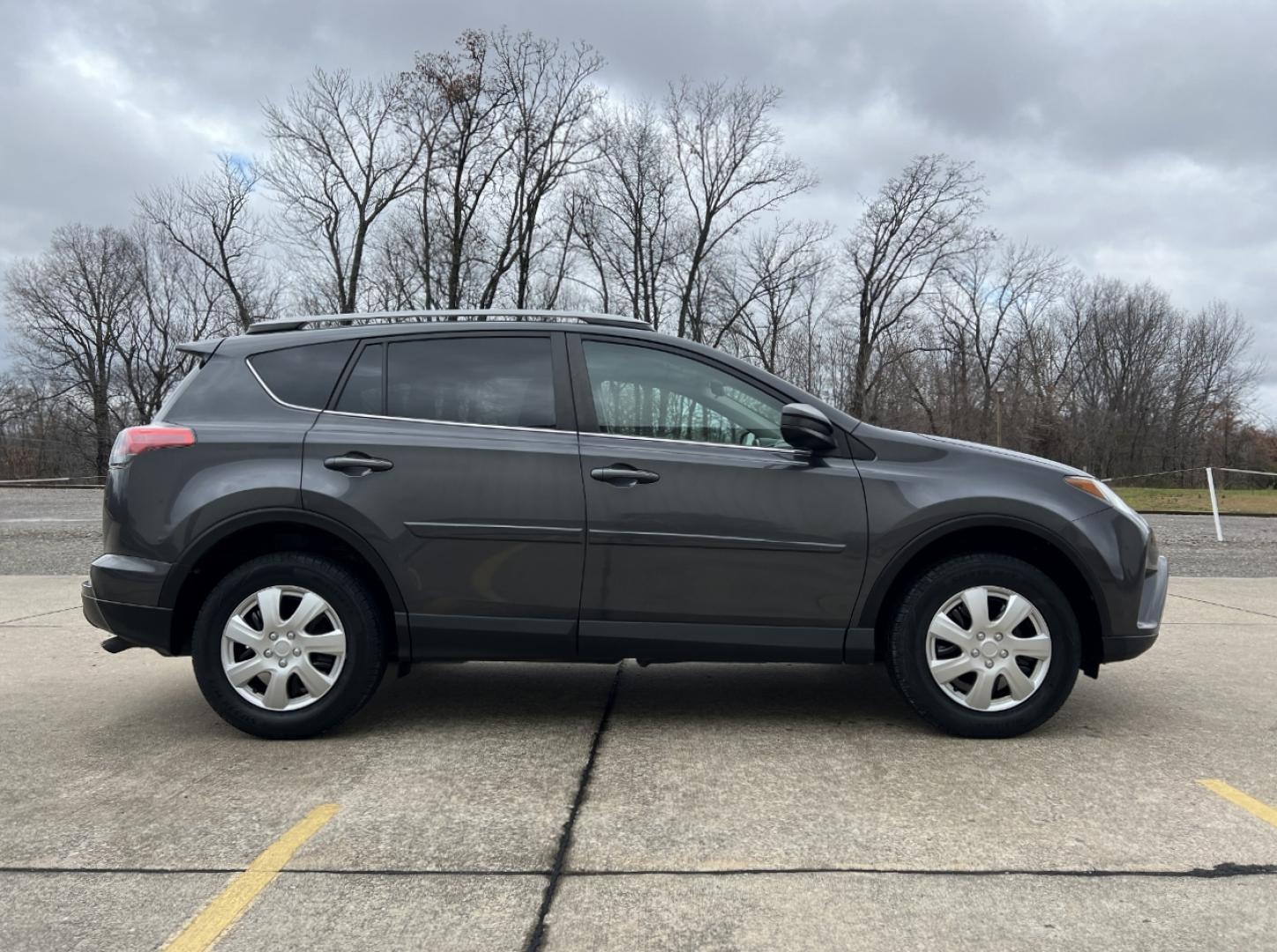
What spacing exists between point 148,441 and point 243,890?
2111 millimetres

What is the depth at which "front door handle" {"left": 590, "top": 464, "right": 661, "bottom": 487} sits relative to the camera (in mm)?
3816

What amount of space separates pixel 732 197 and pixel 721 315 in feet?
15.7

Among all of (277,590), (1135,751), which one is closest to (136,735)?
(277,590)

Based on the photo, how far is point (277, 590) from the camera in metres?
3.79

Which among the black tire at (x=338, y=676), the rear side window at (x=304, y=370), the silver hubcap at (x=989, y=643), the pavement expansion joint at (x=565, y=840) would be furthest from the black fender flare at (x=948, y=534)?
the rear side window at (x=304, y=370)

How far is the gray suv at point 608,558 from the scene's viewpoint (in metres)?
3.79

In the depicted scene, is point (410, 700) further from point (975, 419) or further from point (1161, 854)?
point (975, 419)

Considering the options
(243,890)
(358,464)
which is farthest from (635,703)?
(243,890)

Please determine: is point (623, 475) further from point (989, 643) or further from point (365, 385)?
point (989, 643)

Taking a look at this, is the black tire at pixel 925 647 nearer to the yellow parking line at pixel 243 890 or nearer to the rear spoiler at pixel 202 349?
the yellow parking line at pixel 243 890

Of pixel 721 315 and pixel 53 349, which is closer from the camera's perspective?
pixel 721 315

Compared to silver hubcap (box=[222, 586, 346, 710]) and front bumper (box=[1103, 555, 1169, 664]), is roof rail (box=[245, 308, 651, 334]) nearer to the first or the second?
silver hubcap (box=[222, 586, 346, 710])

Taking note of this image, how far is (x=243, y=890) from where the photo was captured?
2.48 meters

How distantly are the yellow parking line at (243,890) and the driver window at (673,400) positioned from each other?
188 cm
